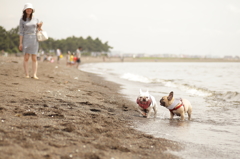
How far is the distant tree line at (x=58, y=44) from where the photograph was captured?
203 feet

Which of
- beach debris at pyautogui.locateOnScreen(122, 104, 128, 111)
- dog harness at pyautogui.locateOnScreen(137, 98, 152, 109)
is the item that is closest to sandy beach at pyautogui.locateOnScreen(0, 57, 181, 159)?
dog harness at pyautogui.locateOnScreen(137, 98, 152, 109)

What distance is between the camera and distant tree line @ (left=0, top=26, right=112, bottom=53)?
6188cm

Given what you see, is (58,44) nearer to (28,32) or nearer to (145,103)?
(28,32)

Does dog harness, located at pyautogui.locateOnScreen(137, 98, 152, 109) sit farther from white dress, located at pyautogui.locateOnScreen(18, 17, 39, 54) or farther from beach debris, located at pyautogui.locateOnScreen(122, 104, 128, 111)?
white dress, located at pyautogui.locateOnScreen(18, 17, 39, 54)

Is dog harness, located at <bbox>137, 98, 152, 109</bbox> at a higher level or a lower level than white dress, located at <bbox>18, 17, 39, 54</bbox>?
lower

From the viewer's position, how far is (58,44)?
11288 cm

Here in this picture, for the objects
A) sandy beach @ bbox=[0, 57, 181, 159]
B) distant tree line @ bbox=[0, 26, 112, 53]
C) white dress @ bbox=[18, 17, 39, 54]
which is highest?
distant tree line @ bbox=[0, 26, 112, 53]

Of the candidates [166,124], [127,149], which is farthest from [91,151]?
[166,124]

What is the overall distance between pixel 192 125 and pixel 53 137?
3580 millimetres

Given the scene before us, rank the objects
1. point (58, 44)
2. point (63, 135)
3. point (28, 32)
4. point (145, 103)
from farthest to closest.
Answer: point (58, 44), point (28, 32), point (145, 103), point (63, 135)

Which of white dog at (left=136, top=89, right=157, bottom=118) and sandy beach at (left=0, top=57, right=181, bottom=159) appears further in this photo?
white dog at (left=136, top=89, right=157, bottom=118)

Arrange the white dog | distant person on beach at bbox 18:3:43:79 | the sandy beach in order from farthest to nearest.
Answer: distant person on beach at bbox 18:3:43:79 < the white dog < the sandy beach

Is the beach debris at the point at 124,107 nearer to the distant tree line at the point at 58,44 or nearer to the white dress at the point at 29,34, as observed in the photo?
the white dress at the point at 29,34

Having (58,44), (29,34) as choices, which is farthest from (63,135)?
(58,44)
